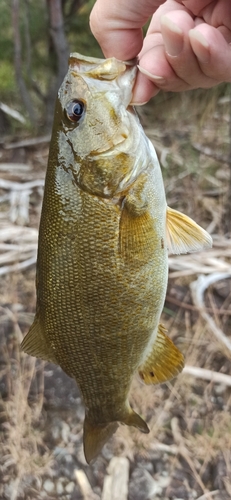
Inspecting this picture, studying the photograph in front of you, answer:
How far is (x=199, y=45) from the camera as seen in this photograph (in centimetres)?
128

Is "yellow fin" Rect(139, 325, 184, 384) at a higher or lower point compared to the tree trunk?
lower

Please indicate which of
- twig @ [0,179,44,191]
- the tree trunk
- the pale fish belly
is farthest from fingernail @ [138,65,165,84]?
the tree trunk

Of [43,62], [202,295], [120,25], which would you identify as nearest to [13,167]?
[43,62]

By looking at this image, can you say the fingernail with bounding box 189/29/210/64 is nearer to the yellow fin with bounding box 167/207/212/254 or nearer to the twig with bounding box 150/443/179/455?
the yellow fin with bounding box 167/207/212/254

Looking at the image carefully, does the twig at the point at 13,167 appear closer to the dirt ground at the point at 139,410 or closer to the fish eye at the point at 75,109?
the dirt ground at the point at 139,410

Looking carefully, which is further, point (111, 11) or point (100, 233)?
point (111, 11)

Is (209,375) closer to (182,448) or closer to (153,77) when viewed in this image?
(182,448)

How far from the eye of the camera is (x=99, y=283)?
1.37 m

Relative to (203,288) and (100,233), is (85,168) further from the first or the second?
(203,288)

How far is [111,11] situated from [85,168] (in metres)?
0.53

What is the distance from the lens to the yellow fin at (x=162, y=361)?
1552 mm

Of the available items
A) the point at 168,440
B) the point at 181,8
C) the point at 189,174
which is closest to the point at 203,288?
the point at 168,440

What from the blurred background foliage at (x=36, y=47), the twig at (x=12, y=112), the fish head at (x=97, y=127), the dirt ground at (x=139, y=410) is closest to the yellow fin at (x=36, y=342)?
the fish head at (x=97, y=127)

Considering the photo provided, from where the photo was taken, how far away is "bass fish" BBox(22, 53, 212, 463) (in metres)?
1.35
